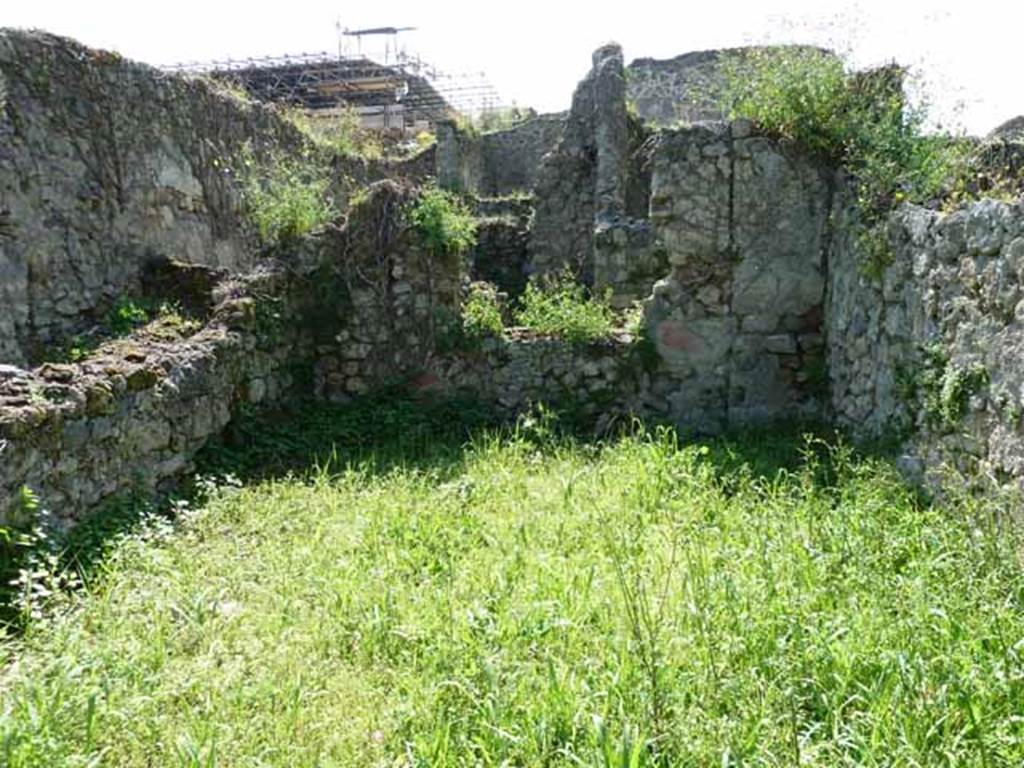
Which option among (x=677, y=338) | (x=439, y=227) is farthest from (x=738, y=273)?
(x=439, y=227)

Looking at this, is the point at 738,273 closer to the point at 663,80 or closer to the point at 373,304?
the point at 373,304

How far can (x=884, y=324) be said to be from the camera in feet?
16.6

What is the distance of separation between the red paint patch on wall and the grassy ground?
84.3 inches

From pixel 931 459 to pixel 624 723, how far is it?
2.68 m

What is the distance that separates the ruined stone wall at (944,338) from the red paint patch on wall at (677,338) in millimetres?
1270

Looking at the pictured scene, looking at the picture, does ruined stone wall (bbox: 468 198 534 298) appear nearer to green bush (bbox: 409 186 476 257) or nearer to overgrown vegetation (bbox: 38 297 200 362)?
green bush (bbox: 409 186 476 257)

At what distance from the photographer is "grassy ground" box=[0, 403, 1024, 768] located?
2395 mm

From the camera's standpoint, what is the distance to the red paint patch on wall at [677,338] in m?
6.67

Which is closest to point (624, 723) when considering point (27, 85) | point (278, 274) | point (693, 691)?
point (693, 691)

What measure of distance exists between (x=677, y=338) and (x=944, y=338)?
8.81ft

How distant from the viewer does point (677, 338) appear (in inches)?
264

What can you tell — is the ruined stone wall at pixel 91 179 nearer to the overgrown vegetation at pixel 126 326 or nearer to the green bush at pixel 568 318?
the overgrown vegetation at pixel 126 326

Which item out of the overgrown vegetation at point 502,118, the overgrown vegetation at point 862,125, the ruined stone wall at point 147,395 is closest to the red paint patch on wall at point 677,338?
the overgrown vegetation at point 862,125

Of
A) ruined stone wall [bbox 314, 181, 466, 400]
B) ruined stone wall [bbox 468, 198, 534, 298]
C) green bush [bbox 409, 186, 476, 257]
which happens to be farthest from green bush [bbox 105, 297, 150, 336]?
ruined stone wall [bbox 468, 198, 534, 298]
